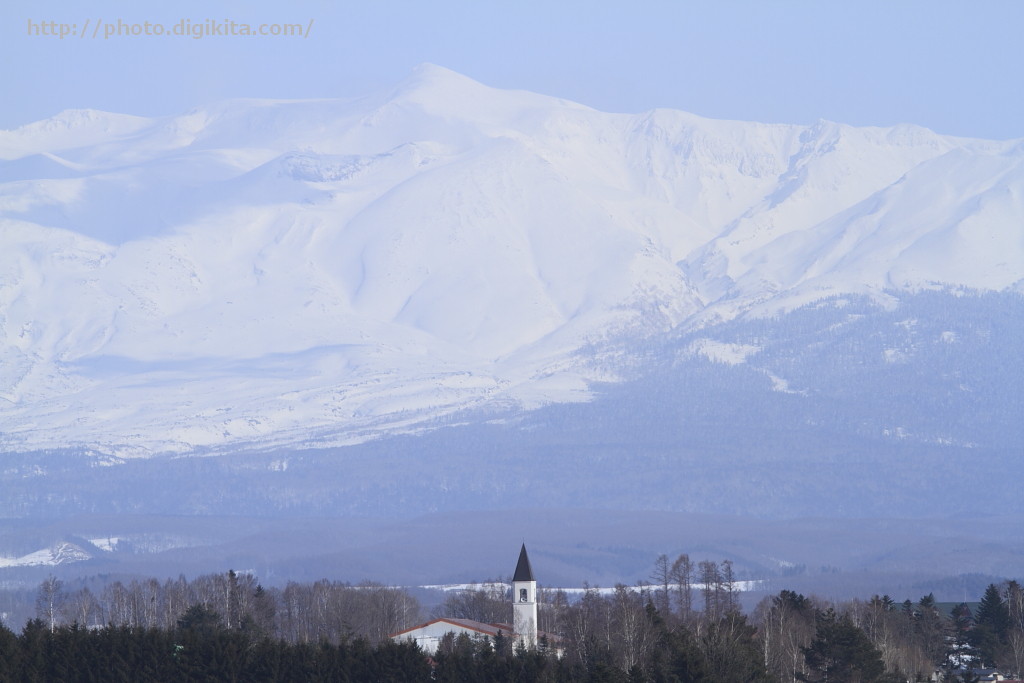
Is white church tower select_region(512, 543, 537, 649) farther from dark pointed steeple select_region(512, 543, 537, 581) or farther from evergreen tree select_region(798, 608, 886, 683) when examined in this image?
evergreen tree select_region(798, 608, 886, 683)

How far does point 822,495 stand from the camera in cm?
17638

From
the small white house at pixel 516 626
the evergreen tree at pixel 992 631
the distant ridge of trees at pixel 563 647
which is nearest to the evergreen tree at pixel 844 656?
the distant ridge of trees at pixel 563 647

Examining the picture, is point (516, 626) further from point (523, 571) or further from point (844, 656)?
point (844, 656)

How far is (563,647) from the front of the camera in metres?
70.6

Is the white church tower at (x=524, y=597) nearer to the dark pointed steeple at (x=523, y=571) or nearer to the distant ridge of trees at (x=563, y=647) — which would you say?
the dark pointed steeple at (x=523, y=571)

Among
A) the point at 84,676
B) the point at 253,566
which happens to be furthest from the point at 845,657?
the point at 253,566

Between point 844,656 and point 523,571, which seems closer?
point 844,656

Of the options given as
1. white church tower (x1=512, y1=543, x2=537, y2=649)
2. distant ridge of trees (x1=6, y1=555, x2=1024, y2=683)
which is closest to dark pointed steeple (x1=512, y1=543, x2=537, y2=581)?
white church tower (x1=512, y1=543, x2=537, y2=649)

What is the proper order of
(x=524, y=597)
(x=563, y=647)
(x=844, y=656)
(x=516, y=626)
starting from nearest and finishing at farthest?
(x=844, y=656), (x=563, y=647), (x=516, y=626), (x=524, y=597)

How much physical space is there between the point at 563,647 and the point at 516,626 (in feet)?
11.8

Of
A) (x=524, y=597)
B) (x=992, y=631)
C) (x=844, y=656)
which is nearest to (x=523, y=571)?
(x=524, y=597)

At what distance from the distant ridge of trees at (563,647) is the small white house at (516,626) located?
4.57ft

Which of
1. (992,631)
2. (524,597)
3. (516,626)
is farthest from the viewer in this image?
(992,631)

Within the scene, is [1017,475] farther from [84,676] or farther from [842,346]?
[84,676]
